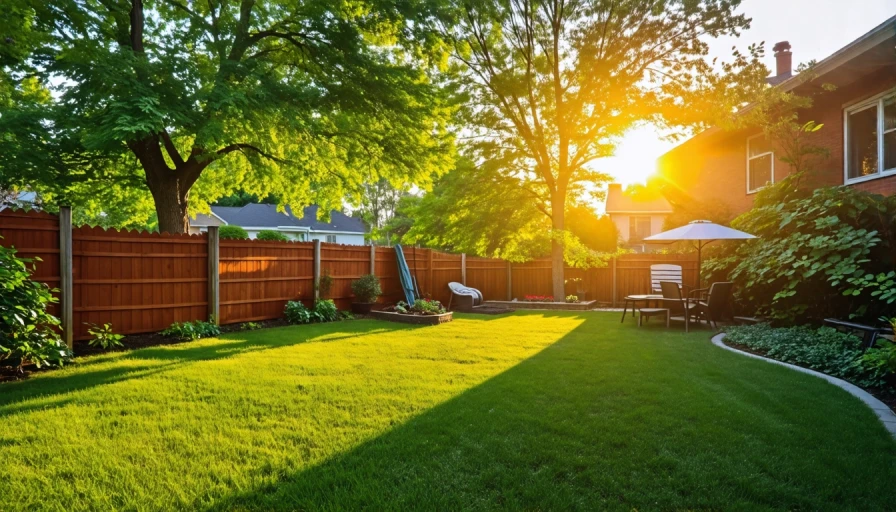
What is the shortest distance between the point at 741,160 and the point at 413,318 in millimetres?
10544

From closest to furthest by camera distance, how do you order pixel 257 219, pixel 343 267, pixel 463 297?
1. pixel 343 267
2. pixel 463 297
3. pixel 257 219

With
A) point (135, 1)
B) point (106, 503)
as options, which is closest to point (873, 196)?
point (106, 503)

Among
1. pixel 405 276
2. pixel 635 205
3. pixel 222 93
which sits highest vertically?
pixel 635 205

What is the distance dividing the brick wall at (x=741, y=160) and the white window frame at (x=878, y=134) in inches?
3.4

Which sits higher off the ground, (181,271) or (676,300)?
(181,271)

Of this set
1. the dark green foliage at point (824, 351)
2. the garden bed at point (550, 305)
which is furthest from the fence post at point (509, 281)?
the dark green foliage at point (824, 351)

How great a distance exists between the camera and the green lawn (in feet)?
8.13

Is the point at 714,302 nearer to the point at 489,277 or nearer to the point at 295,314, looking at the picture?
the point at 489,277

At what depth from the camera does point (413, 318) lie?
10023 millimetres

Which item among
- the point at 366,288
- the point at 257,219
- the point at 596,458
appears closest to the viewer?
the point at 596,458

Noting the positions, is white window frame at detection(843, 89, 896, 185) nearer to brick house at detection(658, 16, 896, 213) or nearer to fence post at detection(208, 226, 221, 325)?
brick house at detection(658, 16, 896, 213)

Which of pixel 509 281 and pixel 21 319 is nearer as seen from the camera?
pixel 21 319

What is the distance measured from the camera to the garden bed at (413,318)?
32.4ft

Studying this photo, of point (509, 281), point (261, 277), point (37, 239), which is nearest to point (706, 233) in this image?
point (509, 281)
